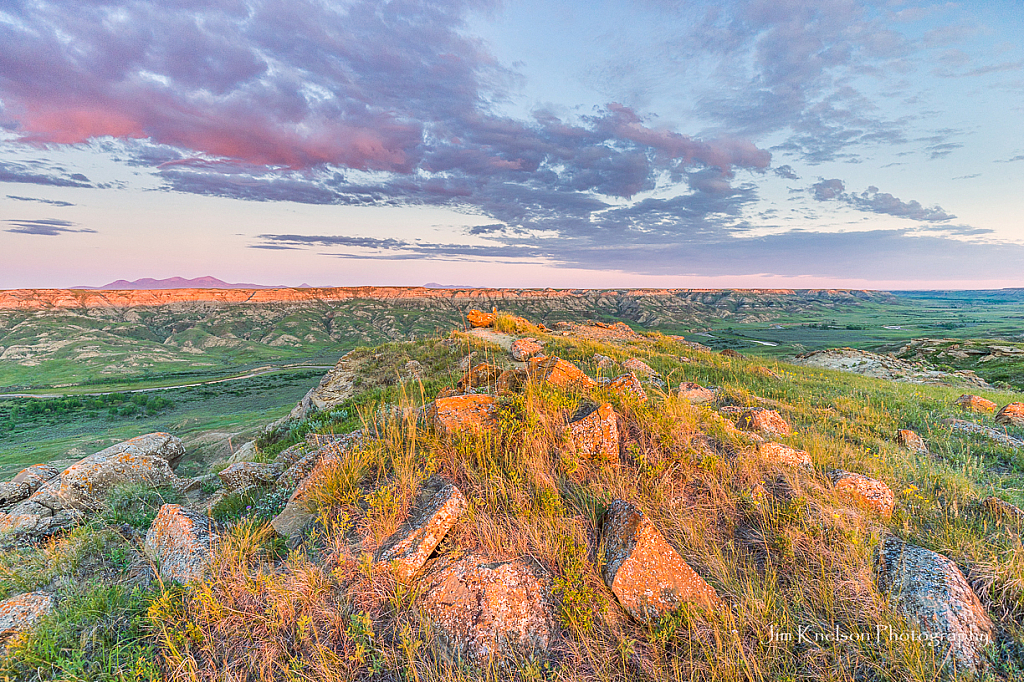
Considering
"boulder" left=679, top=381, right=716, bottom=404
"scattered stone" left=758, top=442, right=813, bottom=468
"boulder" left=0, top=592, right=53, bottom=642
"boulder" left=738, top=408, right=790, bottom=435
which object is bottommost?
"boulder" left=0, top=592, right=53, bottom=642

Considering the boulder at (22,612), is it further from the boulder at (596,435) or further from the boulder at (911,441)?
the boulder at (911,441)

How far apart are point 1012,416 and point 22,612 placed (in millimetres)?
16259

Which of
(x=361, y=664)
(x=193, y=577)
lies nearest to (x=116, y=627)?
(x=193, y=577)

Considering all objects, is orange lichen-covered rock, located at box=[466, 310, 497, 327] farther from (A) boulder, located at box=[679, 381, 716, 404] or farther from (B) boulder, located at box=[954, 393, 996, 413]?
(B) boulder, located at box=[954, 393, 996, 413]

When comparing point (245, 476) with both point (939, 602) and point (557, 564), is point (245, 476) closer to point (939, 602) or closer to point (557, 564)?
point (557, 564)

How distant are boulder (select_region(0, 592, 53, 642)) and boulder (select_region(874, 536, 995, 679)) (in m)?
6.38

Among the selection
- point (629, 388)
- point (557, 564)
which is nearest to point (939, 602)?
point (557, 564)

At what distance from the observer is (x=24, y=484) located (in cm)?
703

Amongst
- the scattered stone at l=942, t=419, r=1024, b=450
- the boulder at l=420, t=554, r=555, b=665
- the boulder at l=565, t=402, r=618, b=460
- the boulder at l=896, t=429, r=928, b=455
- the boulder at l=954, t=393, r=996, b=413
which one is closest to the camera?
the boulder at l=420, t=554, r=555, b=665

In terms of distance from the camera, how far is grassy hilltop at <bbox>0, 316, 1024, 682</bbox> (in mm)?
2572

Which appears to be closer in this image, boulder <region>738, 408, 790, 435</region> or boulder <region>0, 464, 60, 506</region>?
boulder <region>738, 408, 790, 435</region>

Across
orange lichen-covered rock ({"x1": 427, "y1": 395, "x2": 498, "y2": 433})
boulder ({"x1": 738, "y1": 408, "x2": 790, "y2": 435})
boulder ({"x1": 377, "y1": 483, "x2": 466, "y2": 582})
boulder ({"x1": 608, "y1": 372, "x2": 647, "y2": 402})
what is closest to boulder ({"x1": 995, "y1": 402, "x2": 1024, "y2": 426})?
boulder ({"x1": 738, "y1": 408, "x2": 790, "y2": 435})

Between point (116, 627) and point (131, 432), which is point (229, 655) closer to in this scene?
point (116, 627)

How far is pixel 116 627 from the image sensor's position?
2.97 m
